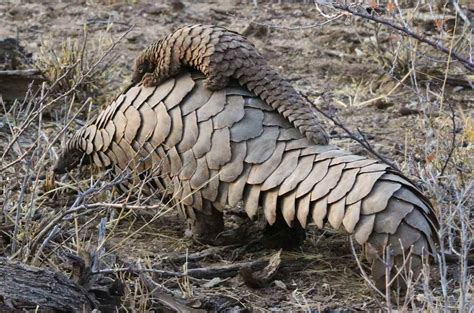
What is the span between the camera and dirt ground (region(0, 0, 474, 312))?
3916 millimetres

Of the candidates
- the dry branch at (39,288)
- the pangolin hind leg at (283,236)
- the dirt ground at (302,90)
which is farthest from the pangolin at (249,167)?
the dry branch at (39,288)

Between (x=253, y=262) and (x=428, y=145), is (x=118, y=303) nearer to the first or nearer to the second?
(x=253, y=262)

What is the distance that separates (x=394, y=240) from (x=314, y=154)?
1.60 ft

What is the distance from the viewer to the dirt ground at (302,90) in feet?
12.8

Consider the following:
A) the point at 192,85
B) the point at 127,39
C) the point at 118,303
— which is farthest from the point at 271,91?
the point at 127,39

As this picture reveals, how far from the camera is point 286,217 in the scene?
3.88 m

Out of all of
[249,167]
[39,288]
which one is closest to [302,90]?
[249,167]

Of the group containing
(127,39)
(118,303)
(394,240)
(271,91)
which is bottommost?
(127,39)

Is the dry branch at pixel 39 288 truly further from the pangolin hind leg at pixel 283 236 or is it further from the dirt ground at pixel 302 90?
the pangolin hind leg at pixel 283 236

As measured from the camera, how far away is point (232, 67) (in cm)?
415

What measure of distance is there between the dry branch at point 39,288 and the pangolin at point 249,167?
633mm

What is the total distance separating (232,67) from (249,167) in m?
0.44

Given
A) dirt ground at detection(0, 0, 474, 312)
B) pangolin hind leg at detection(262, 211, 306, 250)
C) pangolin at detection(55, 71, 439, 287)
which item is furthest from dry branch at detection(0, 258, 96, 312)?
pangolin hind leg at detection(262, 211, 306, 250)

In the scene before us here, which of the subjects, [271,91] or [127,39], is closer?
[271,91]
